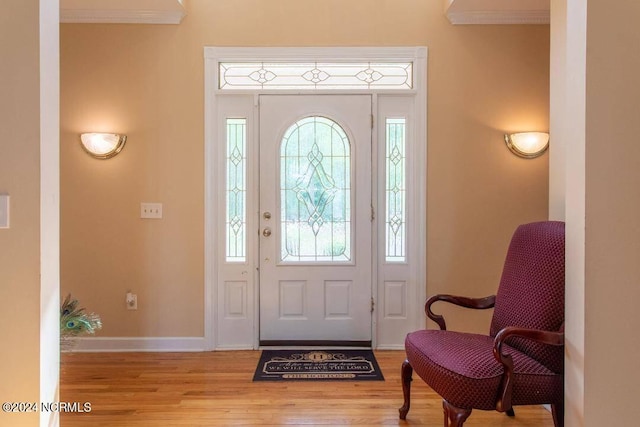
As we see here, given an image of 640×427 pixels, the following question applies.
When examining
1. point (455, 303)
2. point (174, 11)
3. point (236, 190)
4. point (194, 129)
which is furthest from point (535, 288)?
point (174, 11)

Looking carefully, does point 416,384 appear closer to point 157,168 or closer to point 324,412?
point 324,412

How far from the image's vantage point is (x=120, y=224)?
3248 mm

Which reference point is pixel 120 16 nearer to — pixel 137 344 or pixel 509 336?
pixel 137 344

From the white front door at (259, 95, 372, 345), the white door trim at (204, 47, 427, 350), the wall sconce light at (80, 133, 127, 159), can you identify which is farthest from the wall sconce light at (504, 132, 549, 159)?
the wall sconce light at (80, 133, 127, 159)

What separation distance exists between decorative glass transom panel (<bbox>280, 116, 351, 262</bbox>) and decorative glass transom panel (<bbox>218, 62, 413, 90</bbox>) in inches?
12.7

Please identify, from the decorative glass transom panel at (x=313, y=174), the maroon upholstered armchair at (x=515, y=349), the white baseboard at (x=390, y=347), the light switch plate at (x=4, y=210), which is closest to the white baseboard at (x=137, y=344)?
the decorative glass transom panel at (x=313, y=174)

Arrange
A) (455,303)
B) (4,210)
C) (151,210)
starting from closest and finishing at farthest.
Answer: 1. (4,210)
2. (455,303)
3. (151,210)

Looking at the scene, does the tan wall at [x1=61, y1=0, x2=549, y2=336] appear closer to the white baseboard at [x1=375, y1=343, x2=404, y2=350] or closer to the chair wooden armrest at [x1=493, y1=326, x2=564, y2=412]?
the white baseboard at [x1=375, y1=343, x2=404, y2=350]

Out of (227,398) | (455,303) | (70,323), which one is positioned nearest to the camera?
(70,323)

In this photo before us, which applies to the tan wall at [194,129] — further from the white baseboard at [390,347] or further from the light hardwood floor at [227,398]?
the white baseboard at [390,347]

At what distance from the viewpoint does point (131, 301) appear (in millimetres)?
3242

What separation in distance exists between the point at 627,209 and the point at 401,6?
2.42 metres

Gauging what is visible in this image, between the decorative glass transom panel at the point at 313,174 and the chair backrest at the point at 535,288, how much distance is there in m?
1.39

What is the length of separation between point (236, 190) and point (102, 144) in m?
1.09
